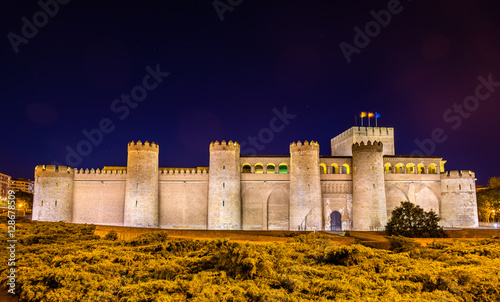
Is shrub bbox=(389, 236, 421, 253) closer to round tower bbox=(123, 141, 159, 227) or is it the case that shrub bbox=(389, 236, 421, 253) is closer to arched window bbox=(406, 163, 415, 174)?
round tower bbox=(123, 141, 159, 227)

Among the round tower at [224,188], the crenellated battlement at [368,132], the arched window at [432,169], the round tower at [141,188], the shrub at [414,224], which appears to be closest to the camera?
the shrub at [414,224]

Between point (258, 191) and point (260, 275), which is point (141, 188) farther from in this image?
point (260, 275)

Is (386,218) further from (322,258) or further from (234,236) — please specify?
(322,258)

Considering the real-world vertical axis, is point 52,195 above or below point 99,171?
below

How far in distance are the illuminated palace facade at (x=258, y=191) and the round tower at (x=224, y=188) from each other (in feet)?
0.27

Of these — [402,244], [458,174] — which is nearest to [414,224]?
[402,244]

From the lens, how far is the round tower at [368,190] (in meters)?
31.4

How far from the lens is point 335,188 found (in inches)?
1331

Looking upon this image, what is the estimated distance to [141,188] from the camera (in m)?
32.7

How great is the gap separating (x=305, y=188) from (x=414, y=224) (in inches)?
417

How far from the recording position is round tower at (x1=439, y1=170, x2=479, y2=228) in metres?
34.2

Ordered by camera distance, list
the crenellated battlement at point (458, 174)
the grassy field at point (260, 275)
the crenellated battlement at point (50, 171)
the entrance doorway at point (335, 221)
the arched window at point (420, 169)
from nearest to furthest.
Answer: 1. the grassy field at point (260, 275)
2. the crenellated battlement at point (50, 171)
3. the crenellated battlement at point (458, 174)
4. the entrance doorway at point (335, 221)
5. the arched window at point (420, 169)

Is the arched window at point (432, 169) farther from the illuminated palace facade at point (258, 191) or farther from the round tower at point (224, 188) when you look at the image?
the round tower at point (224, 188)

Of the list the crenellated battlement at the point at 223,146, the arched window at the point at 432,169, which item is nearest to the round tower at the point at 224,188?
the crenellated battlement at the point at 223,146
